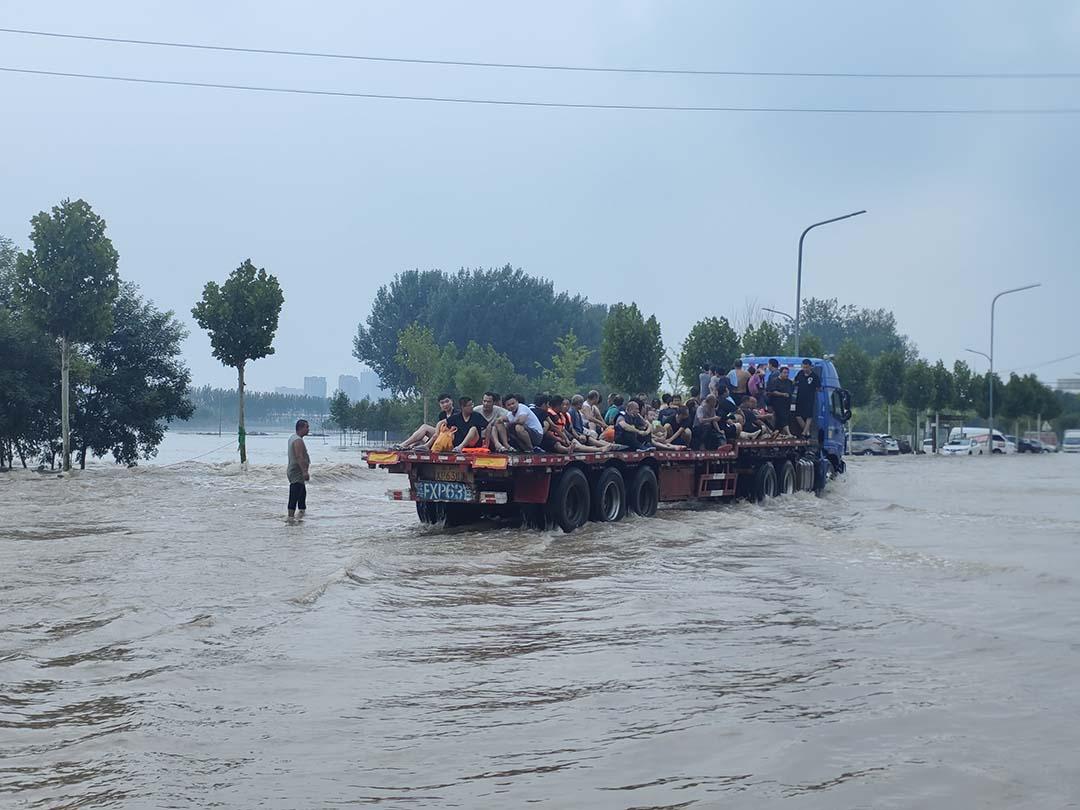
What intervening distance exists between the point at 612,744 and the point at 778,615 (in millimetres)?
4296

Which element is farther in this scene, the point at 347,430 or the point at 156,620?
the point at 347,430

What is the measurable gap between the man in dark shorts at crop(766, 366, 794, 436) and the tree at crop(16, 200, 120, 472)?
14489 millimetres

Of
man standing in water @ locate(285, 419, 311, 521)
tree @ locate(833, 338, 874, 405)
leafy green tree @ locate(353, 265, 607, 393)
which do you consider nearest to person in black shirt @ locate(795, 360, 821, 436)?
man standing in water @ locate(285, 419, 311, 521)

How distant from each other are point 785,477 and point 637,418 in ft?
20.1

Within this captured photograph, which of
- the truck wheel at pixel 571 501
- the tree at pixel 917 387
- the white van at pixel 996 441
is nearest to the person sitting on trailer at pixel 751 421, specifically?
the truck wheel at pixel 571 501

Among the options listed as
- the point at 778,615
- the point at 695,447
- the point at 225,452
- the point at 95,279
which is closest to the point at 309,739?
the point at 778,615

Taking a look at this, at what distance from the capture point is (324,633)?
29.5 feet

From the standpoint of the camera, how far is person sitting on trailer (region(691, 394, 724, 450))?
20391mm

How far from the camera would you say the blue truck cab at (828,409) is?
2542 centimetres

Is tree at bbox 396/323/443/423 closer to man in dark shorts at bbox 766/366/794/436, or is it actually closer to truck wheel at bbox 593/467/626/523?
man in dark shorts at bbox 766/366/794/436

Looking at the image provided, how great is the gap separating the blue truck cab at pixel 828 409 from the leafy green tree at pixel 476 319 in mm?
57338

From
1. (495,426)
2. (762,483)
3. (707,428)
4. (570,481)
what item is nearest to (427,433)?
(495,426)

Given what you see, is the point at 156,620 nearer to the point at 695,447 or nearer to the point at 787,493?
the point at 695,447

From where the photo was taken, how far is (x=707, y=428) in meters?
20.5
